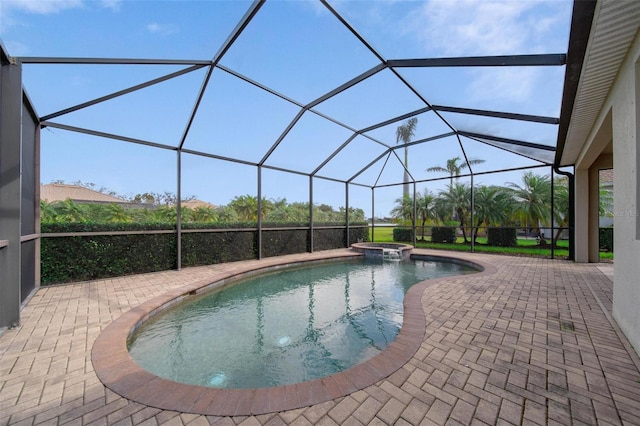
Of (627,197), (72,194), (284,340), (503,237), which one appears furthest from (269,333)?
(503,237)

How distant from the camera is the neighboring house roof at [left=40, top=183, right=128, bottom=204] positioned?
18.0 feet

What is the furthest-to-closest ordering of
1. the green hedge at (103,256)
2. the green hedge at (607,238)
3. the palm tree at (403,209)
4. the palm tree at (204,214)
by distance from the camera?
1. the palm tree at (403,209)
2. the green hedge at (607,238)
3. the palm tree at (204,214)
4. the green hedge at (103,256)

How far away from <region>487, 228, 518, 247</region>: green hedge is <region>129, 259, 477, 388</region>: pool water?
445 inches

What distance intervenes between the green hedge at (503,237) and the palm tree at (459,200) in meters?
1.45

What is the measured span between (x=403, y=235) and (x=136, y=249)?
1393cm

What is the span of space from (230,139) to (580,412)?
25.7 ft

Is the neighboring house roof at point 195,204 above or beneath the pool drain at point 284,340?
above

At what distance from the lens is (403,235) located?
16203mm

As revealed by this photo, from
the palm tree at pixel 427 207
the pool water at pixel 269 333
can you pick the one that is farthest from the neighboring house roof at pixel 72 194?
the palm tree at pixel 427 207

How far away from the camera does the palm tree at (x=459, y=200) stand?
16.0 metres

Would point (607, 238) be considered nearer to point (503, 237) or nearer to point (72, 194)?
point (503, 237)

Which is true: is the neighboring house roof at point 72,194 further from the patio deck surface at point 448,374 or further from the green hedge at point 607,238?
the green hedge at point 607,238

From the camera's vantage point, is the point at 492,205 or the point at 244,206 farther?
the point at 492,205

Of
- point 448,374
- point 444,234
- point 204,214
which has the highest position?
point 204,214
